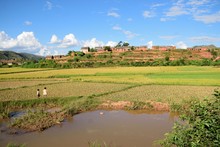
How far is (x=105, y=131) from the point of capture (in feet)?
36.4

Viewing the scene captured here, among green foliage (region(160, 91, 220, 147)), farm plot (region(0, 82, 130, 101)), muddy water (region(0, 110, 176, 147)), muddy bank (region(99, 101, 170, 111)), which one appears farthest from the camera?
farm plot (region(0, 82, 130, 101))

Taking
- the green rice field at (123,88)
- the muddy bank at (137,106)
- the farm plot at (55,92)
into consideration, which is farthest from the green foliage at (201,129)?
the farm plot at (55,92)

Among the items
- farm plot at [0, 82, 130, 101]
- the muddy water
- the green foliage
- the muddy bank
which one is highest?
the green foliage

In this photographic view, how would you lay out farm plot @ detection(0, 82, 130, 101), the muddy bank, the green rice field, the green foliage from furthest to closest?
farm plot @ detection(0, 82, 130, 101) < the green rice field < the muddy bank < the green foliage

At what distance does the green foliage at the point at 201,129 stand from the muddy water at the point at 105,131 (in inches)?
158

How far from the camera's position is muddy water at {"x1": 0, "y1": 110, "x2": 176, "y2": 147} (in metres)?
9.56

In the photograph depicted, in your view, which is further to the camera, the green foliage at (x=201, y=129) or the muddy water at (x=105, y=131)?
the muddy water at (x=105, y=131)

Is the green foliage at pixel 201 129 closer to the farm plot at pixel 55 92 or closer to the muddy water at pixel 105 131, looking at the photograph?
the muddy water at pixel 105 131

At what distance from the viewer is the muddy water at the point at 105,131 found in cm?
956

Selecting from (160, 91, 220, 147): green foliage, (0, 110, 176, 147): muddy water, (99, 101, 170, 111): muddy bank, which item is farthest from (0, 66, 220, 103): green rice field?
(160, 91, 220, 147): green foliage

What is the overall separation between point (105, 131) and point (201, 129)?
22.2ft

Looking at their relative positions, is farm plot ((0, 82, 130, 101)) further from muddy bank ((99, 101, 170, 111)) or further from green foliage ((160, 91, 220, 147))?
green foliage ((160, 91, 220, 147))

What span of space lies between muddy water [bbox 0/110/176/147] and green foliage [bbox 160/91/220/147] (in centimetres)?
401

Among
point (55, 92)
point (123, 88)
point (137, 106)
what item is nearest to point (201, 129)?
point (137, 106)
